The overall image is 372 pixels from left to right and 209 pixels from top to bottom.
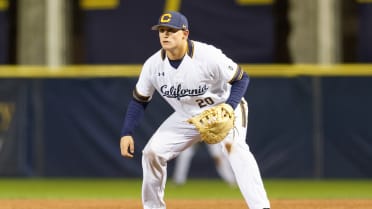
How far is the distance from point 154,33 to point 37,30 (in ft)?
6.61

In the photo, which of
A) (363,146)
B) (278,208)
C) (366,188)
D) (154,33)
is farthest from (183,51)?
(154,33)

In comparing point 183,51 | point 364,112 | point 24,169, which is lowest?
point 24,169

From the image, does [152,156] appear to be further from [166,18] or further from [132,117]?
[166,18]

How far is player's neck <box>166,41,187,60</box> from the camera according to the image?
7.04 m

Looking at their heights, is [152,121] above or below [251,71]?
Result: below

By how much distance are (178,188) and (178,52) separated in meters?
5.04

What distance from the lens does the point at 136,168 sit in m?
13.0

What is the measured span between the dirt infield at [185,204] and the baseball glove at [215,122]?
2053mm

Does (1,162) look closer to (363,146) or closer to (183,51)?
(363,146)

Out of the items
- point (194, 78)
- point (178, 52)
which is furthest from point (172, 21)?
point (194, 78)

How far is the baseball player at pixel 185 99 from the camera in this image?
22.5 ft

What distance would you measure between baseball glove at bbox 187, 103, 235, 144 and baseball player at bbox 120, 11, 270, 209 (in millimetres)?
66

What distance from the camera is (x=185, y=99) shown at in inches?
283

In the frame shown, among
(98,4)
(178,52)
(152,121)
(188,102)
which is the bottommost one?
(152,121)
